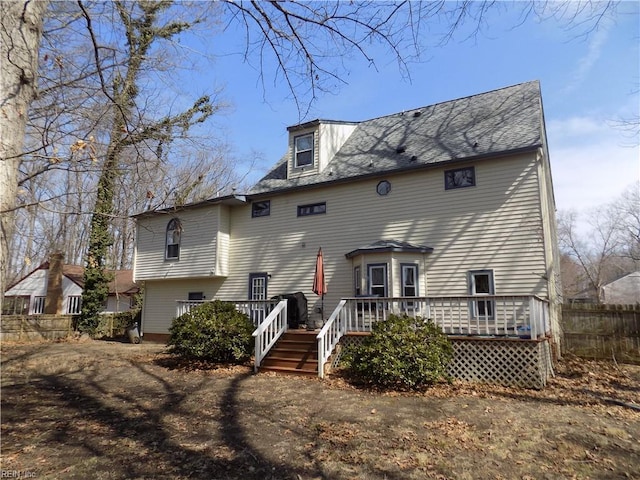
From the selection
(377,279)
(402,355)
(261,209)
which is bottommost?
(402,355)

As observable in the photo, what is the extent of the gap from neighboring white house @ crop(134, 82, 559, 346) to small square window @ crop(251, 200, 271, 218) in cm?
4

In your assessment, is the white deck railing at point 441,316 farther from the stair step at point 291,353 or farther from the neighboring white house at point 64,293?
the neighboring white house at point 64,293

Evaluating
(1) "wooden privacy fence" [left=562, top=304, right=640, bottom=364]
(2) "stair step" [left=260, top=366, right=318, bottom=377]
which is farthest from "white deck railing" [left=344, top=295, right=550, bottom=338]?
(1) "wooden privacy fence" [left=562, top=304, right=640, bottom=364]

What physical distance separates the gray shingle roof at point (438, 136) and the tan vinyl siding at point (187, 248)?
2.30 metres

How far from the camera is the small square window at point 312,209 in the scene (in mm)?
13789

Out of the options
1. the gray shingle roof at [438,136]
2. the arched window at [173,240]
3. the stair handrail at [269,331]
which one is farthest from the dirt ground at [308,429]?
the arched window at [173,240]

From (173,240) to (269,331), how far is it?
25.8 feet

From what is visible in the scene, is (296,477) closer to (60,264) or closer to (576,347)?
(576,347)

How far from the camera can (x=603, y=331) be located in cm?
1136

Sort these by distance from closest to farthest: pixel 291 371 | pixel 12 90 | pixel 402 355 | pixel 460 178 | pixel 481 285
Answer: pixel 12 90 < pixel 402 355 < pixel 291 371 < pixel 481 285 < pixel 460 178

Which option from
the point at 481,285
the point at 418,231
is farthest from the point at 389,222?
the point at 481,285

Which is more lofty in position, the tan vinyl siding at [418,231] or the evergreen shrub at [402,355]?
the tan vinyl siding at [418,231]

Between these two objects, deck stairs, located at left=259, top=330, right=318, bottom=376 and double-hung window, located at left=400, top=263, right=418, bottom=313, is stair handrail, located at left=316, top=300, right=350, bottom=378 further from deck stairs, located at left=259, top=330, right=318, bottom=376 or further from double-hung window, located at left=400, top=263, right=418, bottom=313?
double-hung window, located at left=400, top=263, right=418, bottom=313

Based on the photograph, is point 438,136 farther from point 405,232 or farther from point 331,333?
point 331,333
